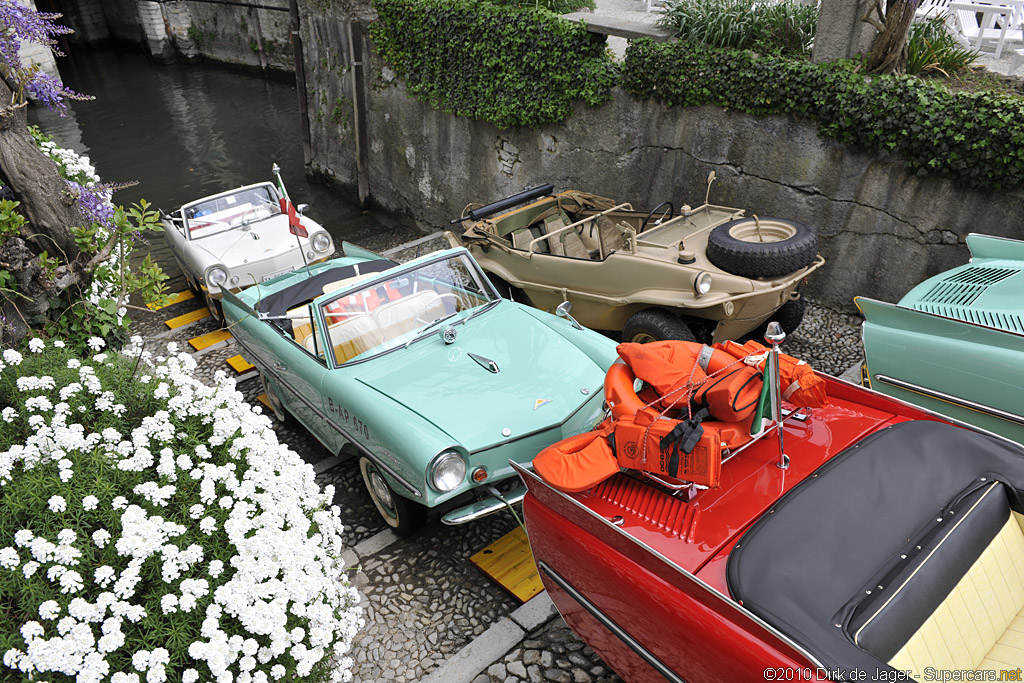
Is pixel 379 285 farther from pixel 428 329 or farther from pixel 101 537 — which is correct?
pixel 101 537

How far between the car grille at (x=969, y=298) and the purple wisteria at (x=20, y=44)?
582cm

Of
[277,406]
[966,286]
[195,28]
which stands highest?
[966,286]

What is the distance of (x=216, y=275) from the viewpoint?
23.8 ft

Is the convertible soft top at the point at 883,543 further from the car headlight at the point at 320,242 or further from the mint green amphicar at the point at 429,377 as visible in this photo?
the car headlight at the point at 320,242

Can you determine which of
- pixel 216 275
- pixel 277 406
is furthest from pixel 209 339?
pixel 277 406

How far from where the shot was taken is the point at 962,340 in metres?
4.17

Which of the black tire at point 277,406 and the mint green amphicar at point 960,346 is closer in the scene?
the mint green amphicar at point 960,346

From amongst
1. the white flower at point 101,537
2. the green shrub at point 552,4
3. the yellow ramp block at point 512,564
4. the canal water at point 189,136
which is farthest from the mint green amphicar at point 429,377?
the canal water at point 189,136

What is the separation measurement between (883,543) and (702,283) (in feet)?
10.0

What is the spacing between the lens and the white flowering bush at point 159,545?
8.34 feet

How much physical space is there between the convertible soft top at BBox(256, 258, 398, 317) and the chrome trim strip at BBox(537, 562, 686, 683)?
10.6 feet

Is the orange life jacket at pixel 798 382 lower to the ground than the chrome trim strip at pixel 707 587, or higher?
higher

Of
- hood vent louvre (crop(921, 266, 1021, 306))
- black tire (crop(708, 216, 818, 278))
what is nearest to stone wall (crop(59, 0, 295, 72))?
black tire (crop(708, 216, 818, 278))

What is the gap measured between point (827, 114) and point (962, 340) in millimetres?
3201
